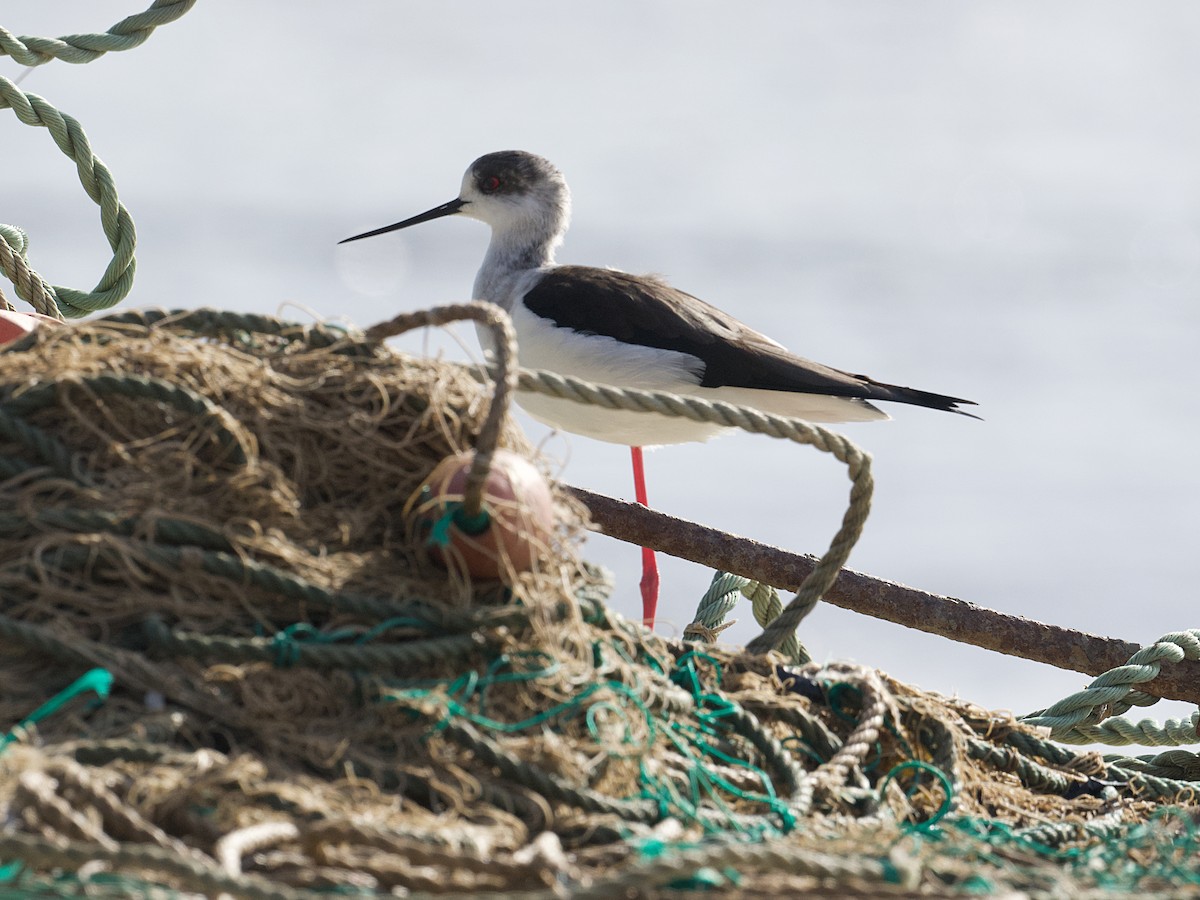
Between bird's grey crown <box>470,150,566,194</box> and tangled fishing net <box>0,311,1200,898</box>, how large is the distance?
679 cm

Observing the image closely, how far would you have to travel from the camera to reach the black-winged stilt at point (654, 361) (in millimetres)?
7539

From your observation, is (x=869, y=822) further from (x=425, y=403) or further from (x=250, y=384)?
(x=250, y=384)

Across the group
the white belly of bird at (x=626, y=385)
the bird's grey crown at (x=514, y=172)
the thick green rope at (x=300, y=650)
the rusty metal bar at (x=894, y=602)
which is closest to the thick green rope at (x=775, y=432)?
the thick green rope at (x=300, y=650)

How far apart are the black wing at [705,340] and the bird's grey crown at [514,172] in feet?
6.06

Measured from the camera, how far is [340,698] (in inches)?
89.7

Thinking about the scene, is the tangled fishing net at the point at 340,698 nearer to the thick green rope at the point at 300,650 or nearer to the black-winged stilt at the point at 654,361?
the thick green rope at the point at 300,650

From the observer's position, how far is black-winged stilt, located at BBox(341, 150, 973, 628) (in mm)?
7539

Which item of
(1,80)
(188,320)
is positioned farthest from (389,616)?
(1,80)

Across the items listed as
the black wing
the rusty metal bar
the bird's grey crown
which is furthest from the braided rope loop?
the bird's grey crown

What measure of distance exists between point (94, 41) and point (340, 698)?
4.00 meters

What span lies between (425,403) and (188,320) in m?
0.50

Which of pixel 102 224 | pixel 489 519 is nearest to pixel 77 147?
pixel 102 224

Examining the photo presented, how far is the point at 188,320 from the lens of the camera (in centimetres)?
276

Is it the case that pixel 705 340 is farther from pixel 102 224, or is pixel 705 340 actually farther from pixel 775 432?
pixel 775 432
